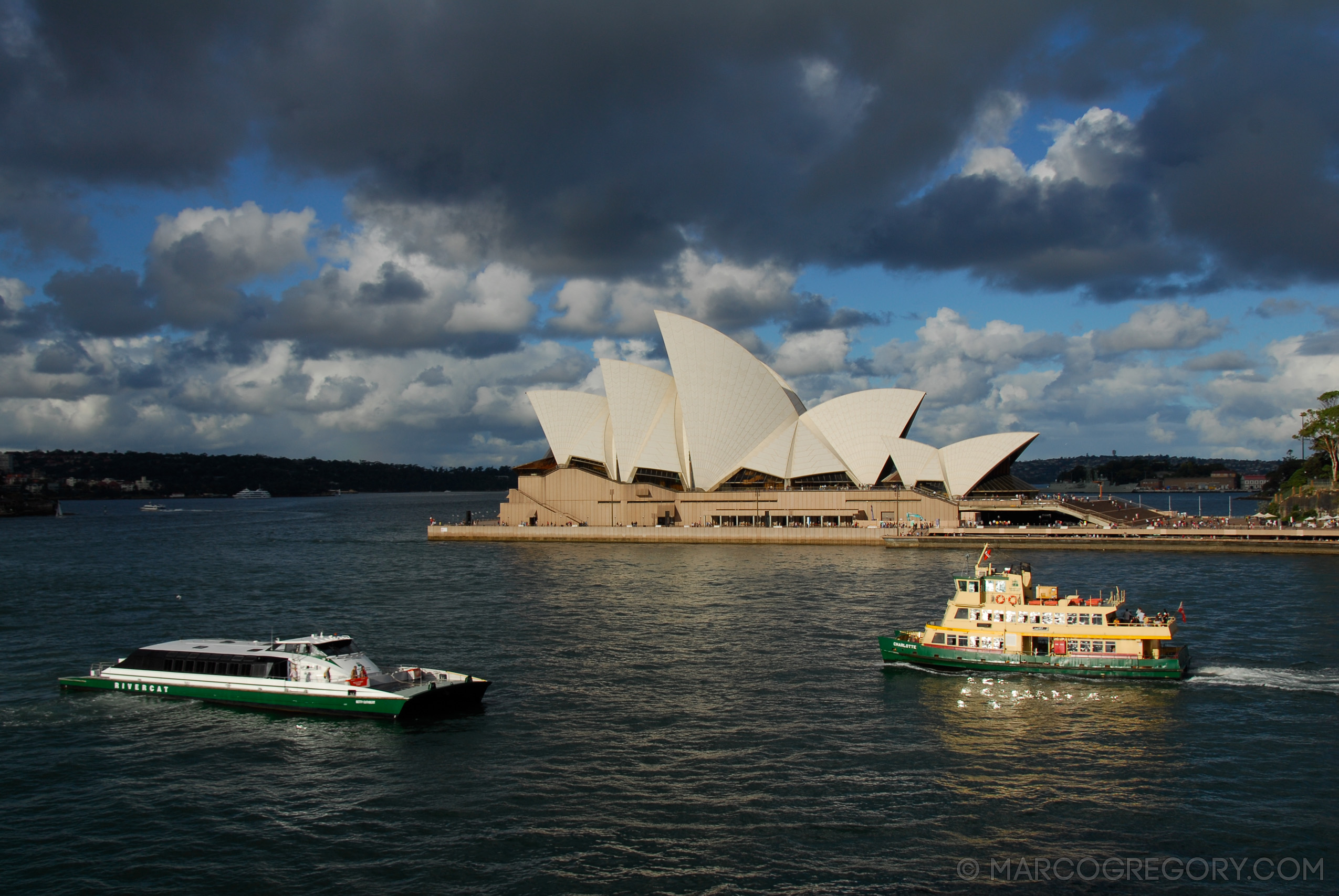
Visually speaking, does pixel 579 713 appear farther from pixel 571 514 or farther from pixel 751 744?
pixel 571 514

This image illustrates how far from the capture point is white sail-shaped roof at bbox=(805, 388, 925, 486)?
70750mm

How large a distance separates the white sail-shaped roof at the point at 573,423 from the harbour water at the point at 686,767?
141 ft

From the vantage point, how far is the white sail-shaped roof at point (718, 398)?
70.5m

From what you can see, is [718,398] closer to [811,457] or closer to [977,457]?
[811,457]

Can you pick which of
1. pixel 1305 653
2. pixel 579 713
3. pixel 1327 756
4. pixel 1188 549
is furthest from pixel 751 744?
pixel 1188 549

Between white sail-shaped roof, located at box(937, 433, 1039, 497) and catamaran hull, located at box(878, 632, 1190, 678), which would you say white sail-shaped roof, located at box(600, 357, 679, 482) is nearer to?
white sail-shaped roof, located at box(937, 433, 1039, 497)

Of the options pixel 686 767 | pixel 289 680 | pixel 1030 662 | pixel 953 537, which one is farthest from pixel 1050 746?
pixel 953 537

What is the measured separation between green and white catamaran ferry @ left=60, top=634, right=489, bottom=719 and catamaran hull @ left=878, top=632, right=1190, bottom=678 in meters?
12.0

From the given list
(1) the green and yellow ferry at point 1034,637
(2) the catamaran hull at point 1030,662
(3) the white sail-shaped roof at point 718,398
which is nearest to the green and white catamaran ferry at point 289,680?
(2) the catamaran hull at point 1030,662

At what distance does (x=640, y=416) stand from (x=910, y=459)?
2333 centimetres

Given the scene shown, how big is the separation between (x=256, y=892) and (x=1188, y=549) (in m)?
58.3

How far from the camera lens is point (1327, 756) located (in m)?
16.9

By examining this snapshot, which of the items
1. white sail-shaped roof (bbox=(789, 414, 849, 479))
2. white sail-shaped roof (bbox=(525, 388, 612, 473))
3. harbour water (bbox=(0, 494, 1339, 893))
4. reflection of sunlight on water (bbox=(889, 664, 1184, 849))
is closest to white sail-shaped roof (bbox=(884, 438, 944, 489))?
white sail-shaped roof (bbox=(789, 414, 849, 479))

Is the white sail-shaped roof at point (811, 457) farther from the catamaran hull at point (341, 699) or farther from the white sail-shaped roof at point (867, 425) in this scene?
the catamaran hull at point (341, 699)
